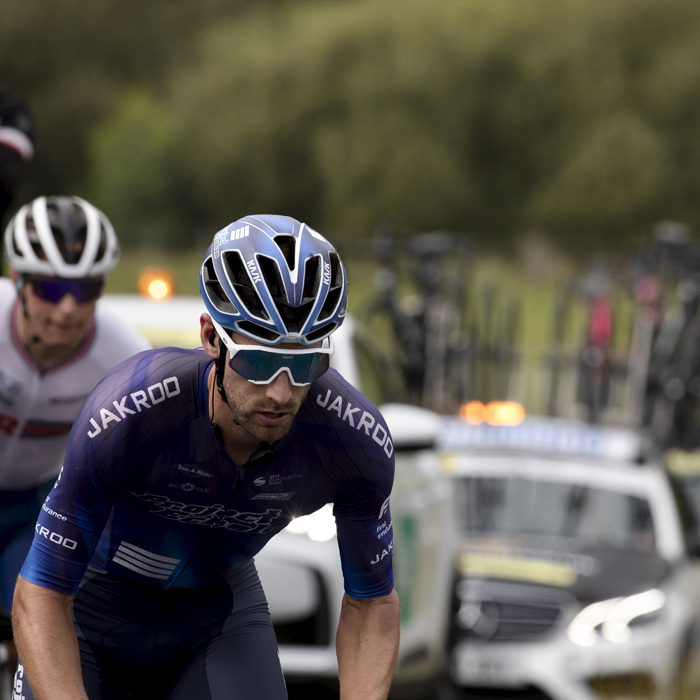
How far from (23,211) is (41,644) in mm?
2264

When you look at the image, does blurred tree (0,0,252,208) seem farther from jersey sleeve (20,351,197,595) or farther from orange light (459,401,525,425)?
jersey sleeve (20,351,197,595)

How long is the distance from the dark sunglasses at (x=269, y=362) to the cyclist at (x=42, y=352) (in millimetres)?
1690

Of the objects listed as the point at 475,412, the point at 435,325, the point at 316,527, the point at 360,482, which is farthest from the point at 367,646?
the point at 435,325

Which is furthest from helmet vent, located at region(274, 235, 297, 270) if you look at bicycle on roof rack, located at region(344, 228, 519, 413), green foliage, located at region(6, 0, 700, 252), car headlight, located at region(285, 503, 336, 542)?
green foliage, located at region(6, 0, 700, 252)

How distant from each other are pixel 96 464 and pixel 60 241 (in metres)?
1.81

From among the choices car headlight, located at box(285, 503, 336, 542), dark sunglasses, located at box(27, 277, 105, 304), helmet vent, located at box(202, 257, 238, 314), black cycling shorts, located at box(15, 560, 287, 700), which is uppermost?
helmet vent, located at box(202, 257, 238, 314)

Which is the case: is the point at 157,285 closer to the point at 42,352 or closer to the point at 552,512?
the point at 42,352

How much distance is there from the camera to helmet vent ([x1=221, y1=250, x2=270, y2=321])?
8.45 ft

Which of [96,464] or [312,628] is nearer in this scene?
[96,464]

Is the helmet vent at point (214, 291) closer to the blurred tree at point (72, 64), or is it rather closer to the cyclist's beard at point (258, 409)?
the cyclist's beard at point (258, 409)

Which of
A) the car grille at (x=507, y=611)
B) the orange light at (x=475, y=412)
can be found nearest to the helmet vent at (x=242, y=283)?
the car grille at (x=507, y=611)

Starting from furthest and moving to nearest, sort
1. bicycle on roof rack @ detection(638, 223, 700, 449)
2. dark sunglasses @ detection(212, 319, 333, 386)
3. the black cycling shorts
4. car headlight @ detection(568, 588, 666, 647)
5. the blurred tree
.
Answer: the blurred tree < bicycle on roof rack @ detection(638, 223, 700, 449) < car headlight @ detection(568, 588, 666, 647) < the black cycling shorts < dark sunglasses @ detection(212, 319, 333, 386)

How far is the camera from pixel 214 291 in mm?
2682

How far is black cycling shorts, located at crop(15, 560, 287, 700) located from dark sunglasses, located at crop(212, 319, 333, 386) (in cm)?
81
